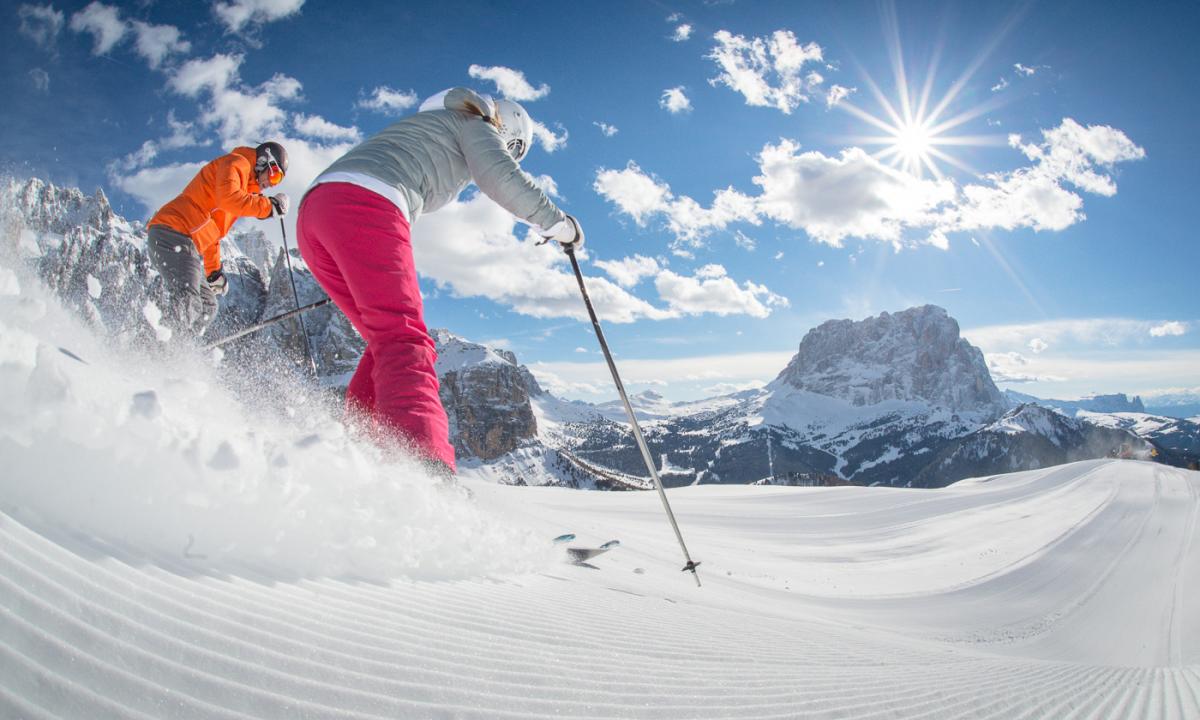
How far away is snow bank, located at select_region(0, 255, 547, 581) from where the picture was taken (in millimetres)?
1075

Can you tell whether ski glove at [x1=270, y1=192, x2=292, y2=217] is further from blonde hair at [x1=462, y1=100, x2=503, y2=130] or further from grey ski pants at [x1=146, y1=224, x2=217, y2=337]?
blonde hair at [x1=462, y1=100, x2=503, y2=130]

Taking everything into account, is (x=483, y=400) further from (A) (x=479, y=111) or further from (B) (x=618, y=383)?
(A) (x=479, y=111)

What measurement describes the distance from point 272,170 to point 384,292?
3.83 metres

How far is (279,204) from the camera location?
5.71 meters

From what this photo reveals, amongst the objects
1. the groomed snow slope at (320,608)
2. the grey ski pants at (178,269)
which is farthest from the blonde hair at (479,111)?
the grey ski pants at (178,269)

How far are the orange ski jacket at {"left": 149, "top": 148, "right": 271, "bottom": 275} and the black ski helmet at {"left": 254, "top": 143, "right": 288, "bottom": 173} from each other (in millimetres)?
57

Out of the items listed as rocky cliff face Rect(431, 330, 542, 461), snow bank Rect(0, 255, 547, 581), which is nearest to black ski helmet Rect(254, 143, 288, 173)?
snow bank Rect(0, 255, 547, 581)

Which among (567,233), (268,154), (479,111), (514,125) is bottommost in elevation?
(567,233)

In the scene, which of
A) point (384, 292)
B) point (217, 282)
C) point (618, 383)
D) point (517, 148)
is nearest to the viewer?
point (384, 292)

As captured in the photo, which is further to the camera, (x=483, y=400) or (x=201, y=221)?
(x=483, y=400)

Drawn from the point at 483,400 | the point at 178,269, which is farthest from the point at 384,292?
the point at 483,400

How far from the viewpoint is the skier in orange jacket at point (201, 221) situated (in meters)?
5.08

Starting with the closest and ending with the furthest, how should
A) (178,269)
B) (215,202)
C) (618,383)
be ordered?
(618,383), (178,269), (215,202)

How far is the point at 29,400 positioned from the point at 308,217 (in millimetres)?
2106
